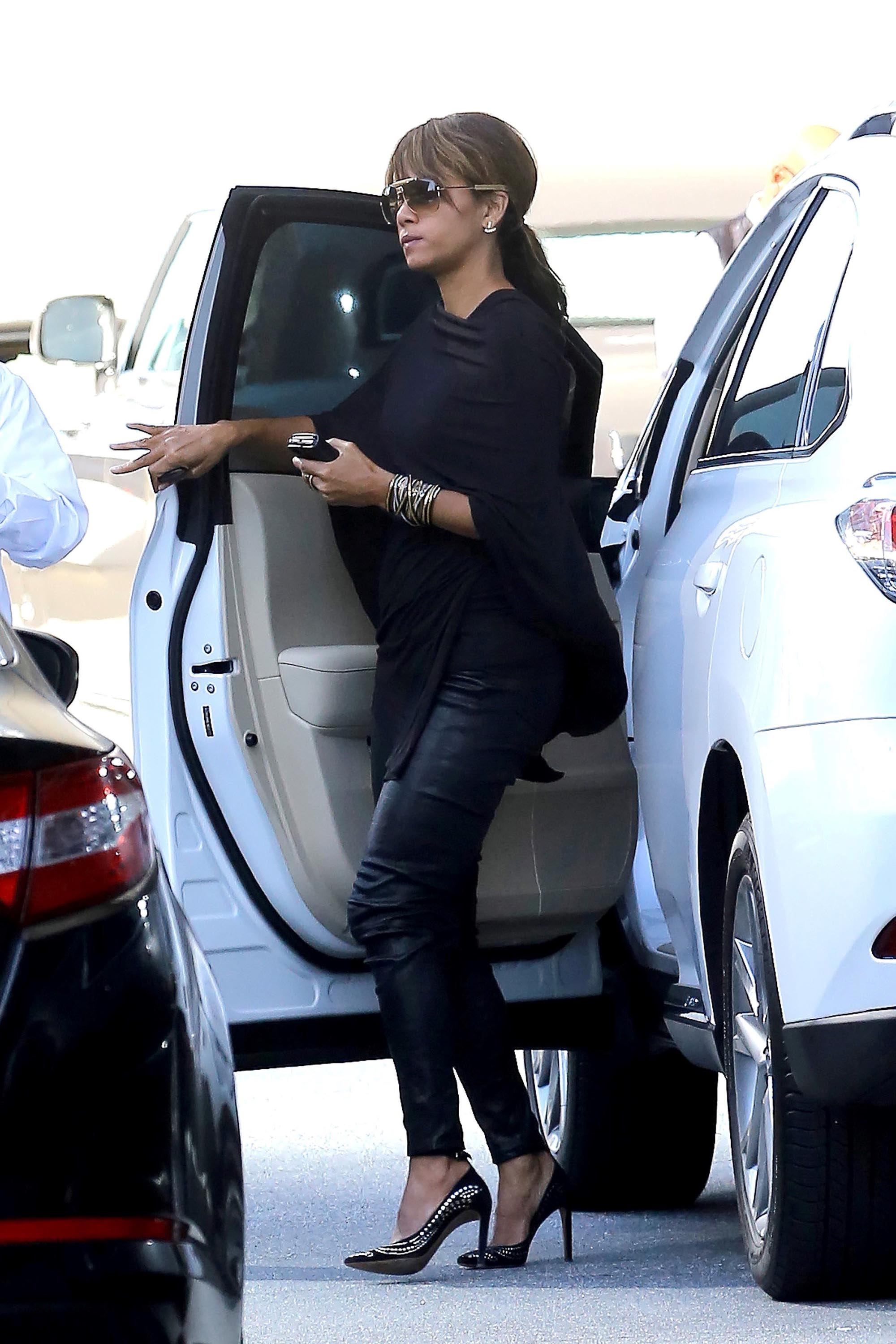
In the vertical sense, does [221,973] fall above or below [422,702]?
below

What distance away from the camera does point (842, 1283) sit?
3.46m

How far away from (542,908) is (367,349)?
1.01 metres

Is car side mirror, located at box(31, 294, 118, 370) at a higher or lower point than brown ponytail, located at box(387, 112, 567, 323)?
lower

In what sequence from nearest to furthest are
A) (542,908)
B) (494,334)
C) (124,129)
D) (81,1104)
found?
(81,1104)
(494,334)
(542,908)
(124,129)

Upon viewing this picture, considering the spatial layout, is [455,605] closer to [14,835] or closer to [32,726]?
[32,726]

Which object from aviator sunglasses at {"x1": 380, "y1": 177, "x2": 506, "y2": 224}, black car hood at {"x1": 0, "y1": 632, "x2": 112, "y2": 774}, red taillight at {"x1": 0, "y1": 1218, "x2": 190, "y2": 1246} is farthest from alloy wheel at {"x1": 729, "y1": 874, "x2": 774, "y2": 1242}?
red taillight at {"x1": 0, "y1": 1218, "x2": 190, "y2": 1246}

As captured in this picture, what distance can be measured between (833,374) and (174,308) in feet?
Answer: 12.5

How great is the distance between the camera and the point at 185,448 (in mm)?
3930

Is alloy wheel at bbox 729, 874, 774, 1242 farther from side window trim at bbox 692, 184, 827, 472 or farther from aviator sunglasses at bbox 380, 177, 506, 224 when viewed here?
aviator sunglasses at bbox 380, 177, 506, 224

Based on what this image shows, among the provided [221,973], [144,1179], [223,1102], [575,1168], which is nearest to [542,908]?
[221,973]

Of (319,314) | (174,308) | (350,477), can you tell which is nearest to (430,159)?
(319,314)

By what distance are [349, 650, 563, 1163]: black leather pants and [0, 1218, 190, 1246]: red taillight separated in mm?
1756

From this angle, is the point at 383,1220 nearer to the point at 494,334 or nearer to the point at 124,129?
the point at 494,334

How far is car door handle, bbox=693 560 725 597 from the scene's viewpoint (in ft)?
11.8
